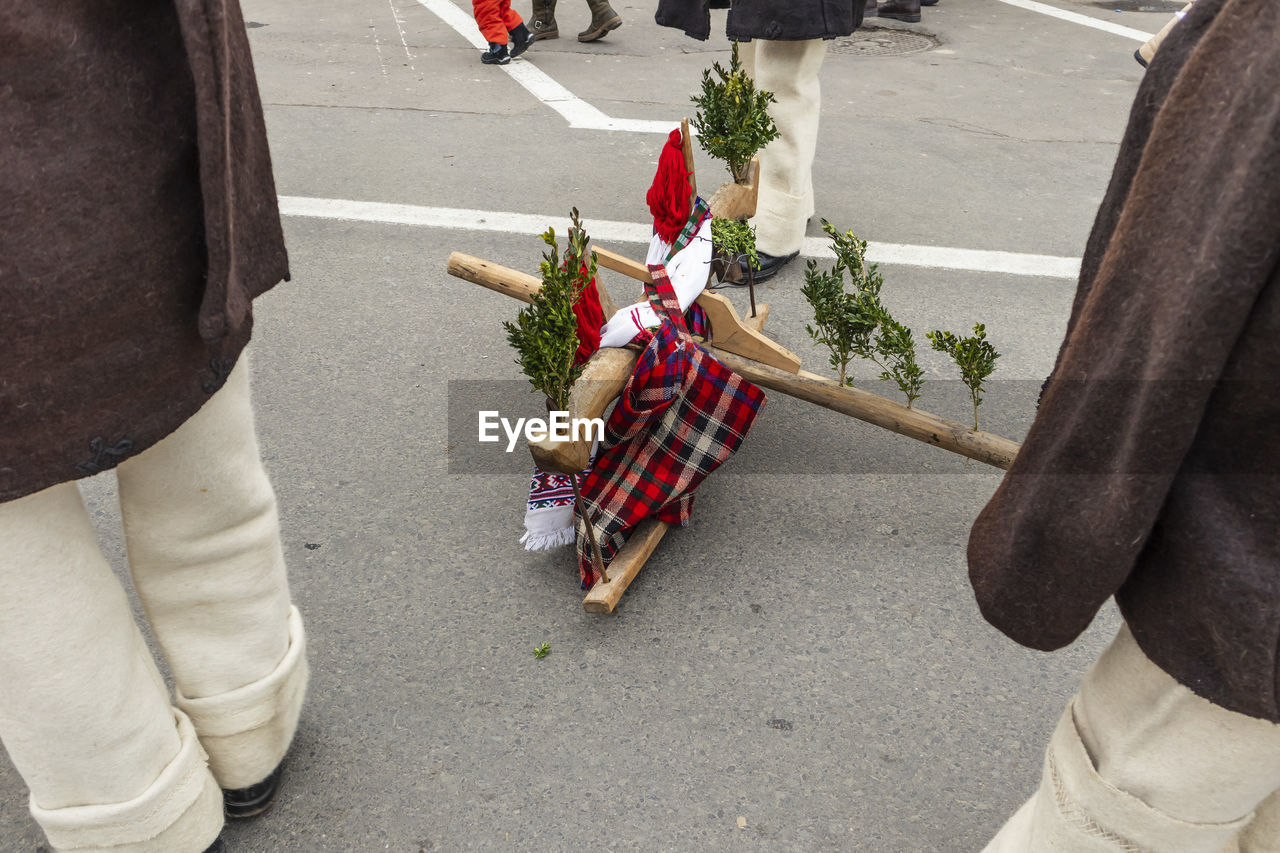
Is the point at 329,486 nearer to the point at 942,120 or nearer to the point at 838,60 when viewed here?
the point at 942,120

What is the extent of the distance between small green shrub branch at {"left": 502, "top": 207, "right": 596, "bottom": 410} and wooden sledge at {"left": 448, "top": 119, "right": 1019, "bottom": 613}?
0.28 feet

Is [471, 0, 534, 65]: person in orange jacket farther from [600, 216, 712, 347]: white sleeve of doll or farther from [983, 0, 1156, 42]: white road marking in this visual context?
[600, 216, 712, 347]: white sleeve of doll

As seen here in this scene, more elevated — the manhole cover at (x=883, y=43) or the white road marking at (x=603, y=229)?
the manhole cover at (x=883, y=43)

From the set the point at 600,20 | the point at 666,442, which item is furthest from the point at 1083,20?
the point at 666,442

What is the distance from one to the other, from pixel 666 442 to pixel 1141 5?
8.79 meters

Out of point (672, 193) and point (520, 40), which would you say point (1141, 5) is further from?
point (672, 193)

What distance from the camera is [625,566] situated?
252cm

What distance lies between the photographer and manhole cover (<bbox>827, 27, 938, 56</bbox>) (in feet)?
25.2

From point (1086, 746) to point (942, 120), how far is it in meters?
5.46

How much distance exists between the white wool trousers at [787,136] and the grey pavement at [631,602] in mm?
312

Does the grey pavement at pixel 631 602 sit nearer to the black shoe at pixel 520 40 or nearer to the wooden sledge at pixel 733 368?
the wooden sledge at pixel 733 368

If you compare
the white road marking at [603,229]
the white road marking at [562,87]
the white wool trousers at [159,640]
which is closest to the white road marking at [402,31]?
A: the white road marking at [562,87]

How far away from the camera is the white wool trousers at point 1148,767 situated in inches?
46.8

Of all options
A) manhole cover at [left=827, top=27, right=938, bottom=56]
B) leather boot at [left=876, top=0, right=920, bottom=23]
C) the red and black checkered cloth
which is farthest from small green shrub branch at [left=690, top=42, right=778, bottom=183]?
leather boot at [left=876, top=0, right=920, bottom=23]
